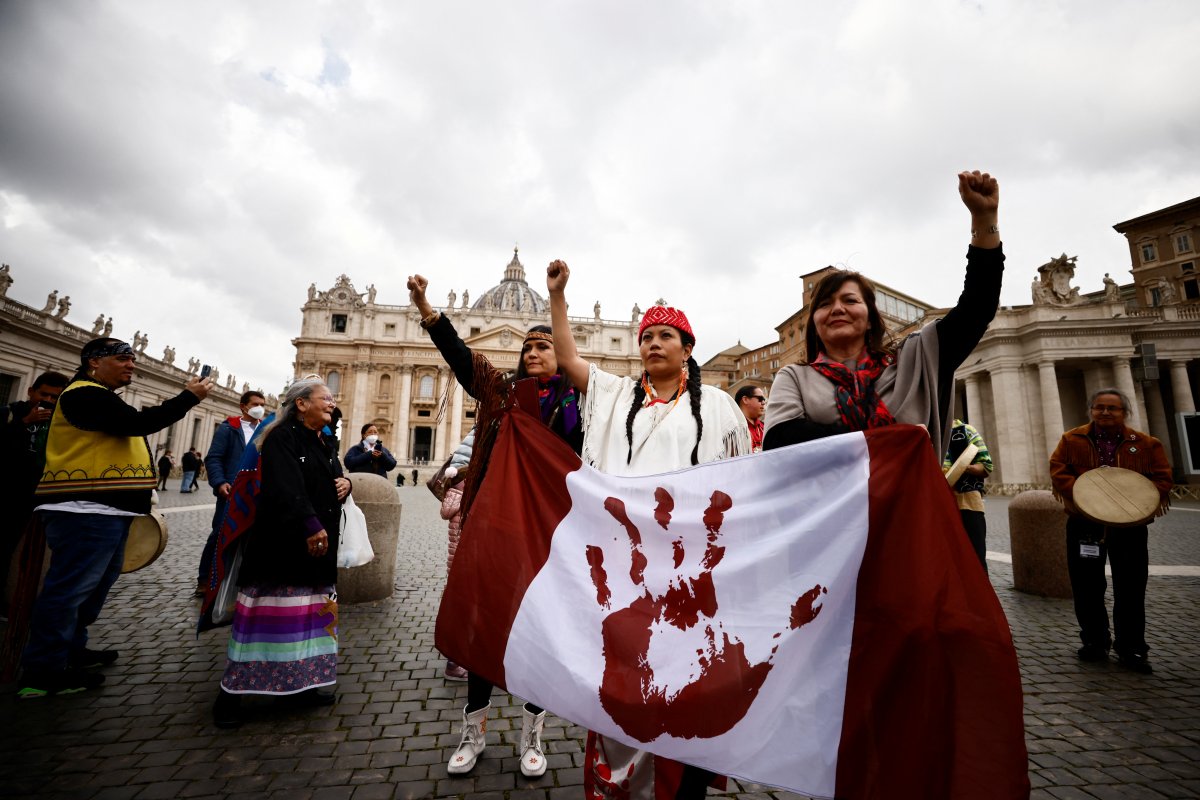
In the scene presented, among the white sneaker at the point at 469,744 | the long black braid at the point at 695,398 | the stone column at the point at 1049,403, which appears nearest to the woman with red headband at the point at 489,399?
the white sneaker at the point at 469,744

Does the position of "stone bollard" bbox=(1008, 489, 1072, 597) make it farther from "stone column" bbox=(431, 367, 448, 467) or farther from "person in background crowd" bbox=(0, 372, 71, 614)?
"stone column" bbox=(431, 367, 448, 467)

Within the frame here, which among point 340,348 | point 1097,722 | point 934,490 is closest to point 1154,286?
point 1097,722

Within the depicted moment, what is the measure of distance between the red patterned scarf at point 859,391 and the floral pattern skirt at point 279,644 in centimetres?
347

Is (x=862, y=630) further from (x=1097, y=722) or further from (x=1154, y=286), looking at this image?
(x=1154, y=286)

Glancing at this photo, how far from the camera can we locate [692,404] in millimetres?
2383

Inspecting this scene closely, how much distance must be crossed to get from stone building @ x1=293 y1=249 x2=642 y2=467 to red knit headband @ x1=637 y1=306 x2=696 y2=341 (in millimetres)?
58109

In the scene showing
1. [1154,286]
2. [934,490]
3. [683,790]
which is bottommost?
[683,790]

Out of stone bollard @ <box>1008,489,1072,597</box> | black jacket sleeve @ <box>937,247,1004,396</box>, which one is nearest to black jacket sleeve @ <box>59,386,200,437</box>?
black jacket sleeve @ <box>937,247,1004,396</box>

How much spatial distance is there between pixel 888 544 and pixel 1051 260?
115ft

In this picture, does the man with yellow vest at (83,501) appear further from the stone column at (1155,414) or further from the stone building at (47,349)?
the stone column at (1155,414)

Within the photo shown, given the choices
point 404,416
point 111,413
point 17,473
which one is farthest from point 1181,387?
point 404,416

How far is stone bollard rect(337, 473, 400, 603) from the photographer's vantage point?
5.96 meters

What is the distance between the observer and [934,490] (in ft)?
5.45

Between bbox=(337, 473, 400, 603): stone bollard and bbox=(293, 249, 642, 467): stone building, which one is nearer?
bbox=(337, 473, 400, 603): stone bollard
